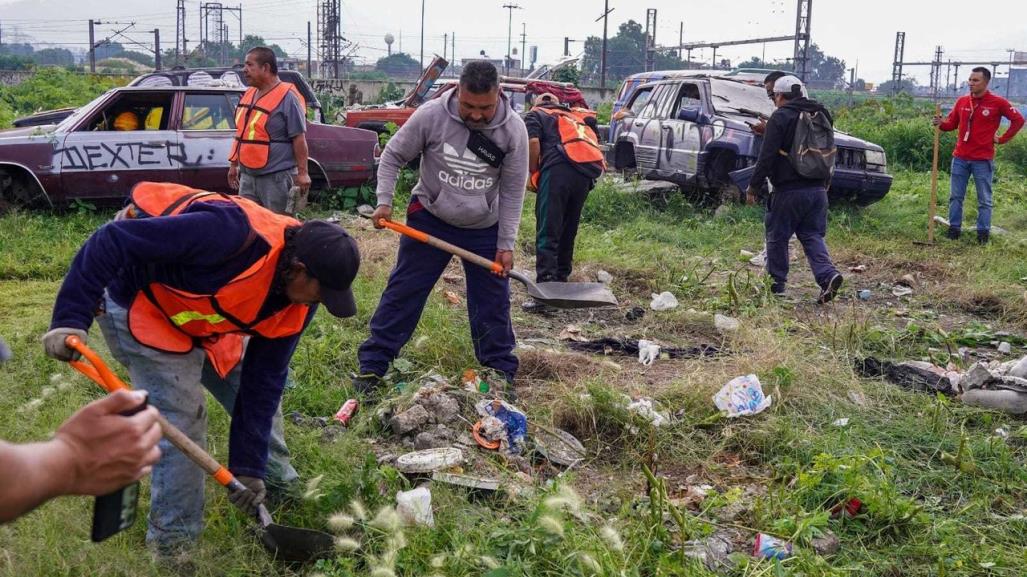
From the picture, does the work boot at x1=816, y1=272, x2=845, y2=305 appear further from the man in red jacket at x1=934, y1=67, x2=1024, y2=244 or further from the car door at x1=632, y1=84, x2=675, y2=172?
the car door at x1=632, y1=84, x2=675, y2=172

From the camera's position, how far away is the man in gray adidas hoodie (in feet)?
15.0

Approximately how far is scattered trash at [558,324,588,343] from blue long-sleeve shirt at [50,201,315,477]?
292 cm

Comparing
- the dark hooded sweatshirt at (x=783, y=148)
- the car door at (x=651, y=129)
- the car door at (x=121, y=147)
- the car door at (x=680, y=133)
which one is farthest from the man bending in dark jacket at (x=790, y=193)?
the car door at (x=121, y=147)

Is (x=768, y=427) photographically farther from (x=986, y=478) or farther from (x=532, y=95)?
(x=532, y=95)

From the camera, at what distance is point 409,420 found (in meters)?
4.00

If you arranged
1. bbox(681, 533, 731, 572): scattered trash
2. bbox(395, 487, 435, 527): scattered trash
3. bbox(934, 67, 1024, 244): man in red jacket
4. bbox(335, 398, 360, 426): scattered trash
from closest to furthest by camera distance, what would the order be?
bbox(681, 533, 731, 572): scattered trash
bbox(395, 487, 435, 527): scattered trash
bbox(335, 398, 360, 426): scattered trash
bbox(934, 67, 1024, 244): man in red jacket

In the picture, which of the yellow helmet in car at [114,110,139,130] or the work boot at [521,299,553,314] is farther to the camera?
the yellow helmet in car at [114,110,139,130]

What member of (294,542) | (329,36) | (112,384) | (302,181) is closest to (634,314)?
(302,181)

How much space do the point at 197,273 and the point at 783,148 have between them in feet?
16.7

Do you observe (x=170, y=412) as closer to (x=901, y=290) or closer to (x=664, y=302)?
(x=664, y=302)

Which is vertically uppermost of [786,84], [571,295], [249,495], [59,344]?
[786,84]

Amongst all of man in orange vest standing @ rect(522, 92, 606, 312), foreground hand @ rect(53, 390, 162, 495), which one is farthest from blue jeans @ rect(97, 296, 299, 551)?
man in orange vest standing @ rect(522, 92, 606, 312)

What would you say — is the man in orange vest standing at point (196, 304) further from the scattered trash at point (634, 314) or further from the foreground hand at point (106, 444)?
the scattered trash at point (634, 314)

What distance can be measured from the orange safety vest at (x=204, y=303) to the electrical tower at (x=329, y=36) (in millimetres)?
40807
